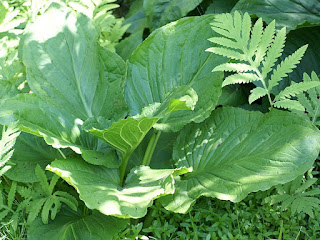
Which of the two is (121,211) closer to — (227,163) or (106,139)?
(106,139)

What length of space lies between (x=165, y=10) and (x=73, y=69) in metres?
1.21

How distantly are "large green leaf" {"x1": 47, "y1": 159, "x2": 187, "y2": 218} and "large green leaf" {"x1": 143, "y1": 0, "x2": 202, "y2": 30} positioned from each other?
159cm

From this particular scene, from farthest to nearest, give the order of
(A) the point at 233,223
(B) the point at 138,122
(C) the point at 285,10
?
(C) the point at 285,10
(A) the point at 233,223
(B) the point at 138,122

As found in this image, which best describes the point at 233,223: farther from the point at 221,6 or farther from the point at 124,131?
the point at 221,6

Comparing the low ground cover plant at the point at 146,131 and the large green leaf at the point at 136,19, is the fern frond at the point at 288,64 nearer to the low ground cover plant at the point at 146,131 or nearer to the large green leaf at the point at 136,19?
the low ground cover plant at the point at 146,131

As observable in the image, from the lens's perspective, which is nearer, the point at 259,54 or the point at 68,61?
the point at 259,54

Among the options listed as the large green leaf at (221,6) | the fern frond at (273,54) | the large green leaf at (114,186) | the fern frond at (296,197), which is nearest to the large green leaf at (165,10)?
the large green leaf at (221,6)

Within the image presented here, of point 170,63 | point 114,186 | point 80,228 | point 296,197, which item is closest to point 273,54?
point 170,63

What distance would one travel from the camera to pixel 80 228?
200 cm

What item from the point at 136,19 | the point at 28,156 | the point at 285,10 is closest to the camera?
the point at 28,156

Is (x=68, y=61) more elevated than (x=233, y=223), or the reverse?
(x=68, y=61)

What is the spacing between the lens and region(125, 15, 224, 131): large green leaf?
236 cm

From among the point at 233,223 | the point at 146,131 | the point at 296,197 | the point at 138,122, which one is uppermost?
the point at 138,122

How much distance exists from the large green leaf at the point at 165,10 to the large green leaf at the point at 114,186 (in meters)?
1.59
